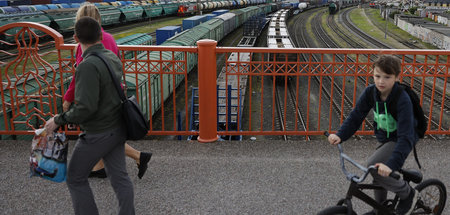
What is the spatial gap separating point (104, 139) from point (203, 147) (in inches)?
98.4

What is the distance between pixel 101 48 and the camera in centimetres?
299

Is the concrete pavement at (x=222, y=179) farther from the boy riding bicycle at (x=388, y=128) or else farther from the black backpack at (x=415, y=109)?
the black backpack at (x=415, y=109)

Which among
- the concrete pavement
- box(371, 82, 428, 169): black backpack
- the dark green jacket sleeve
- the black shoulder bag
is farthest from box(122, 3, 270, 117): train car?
box(371, 82, 428, 169): black backpack

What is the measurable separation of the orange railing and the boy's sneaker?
1.26 metres

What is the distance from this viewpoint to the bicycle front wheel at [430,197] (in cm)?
332

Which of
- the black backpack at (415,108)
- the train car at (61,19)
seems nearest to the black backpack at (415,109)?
the black backpack at (415,108)

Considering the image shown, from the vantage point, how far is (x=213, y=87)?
5453 mm

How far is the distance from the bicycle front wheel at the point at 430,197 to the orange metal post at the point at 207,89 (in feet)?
9.46

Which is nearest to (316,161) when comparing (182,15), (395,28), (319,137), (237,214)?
(237,214)

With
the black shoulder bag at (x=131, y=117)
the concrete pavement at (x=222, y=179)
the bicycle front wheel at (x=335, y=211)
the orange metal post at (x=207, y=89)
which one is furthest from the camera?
the orange metal post at (x=207, y=89)

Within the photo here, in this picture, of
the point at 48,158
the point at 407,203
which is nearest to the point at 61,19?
the point at 48,158

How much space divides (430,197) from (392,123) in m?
0.94

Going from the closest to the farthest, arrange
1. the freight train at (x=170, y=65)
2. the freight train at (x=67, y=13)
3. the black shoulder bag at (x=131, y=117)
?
1. the black shoulder bag at (x=131, y=117)
2. the freight train at (x=170, y=65)
3. the freight train at (x=67, y=13)

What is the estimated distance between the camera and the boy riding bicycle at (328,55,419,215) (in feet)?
9.22
